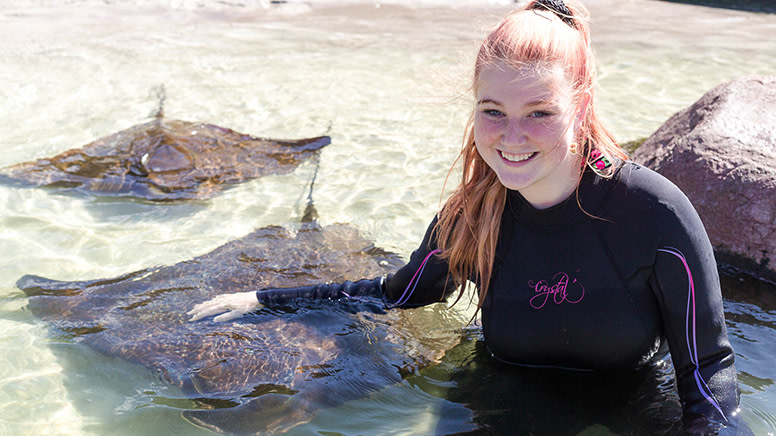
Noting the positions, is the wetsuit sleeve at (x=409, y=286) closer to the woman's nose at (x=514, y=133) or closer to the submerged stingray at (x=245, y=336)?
the submerged stingray at (x=245, y=336)

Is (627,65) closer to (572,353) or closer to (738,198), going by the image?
(738,198)

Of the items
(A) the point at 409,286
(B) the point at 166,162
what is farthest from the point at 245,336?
(B) the point at 166,162

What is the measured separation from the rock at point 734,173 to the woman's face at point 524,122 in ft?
6.15

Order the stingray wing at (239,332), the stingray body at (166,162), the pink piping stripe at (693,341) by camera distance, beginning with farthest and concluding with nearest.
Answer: the stingray body at (166,162) < the stingray wing at (239,332) < the pink piping stripe at (693,341)

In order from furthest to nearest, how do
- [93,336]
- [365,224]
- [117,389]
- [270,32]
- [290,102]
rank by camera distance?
[270,32], [290,102], [365,224], [93,336], [117,389]

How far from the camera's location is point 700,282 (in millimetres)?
1973

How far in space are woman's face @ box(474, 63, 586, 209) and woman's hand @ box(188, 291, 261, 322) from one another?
149 centimetres

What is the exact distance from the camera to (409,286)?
8.68ft

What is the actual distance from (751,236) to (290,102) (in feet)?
15.6

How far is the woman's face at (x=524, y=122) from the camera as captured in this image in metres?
1.98

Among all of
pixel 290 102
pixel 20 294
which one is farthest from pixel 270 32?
pixel 20 294

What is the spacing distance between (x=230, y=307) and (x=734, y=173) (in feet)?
9.14

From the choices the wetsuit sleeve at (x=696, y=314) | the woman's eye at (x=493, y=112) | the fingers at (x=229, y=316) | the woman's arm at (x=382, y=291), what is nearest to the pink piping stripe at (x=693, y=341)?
the wetsuit sleeve at (x=696, y=314)

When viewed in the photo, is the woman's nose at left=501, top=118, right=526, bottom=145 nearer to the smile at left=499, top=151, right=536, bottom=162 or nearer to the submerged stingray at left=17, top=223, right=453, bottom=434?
the smile at left=499, top=151, right=536, bottom=162
